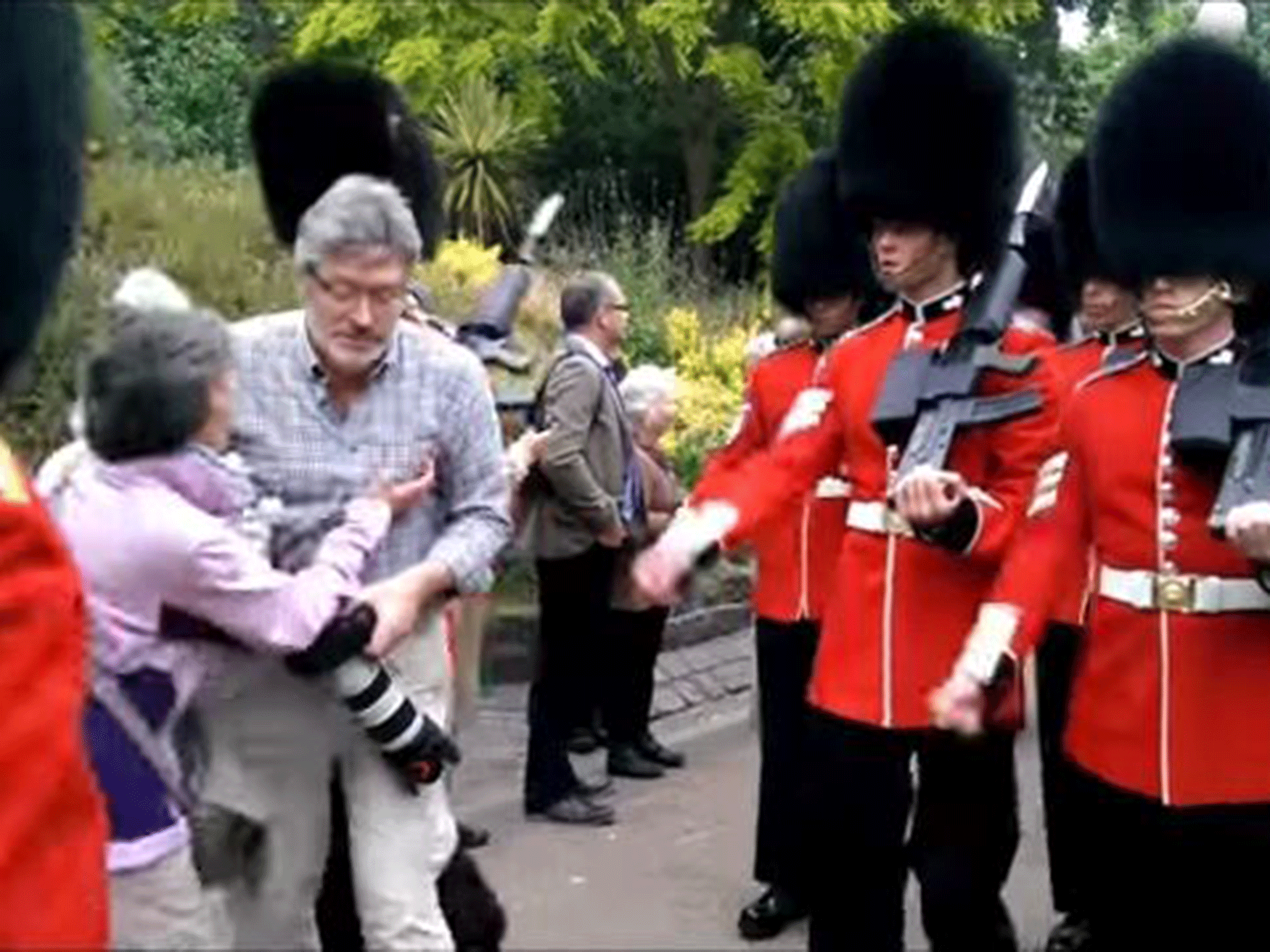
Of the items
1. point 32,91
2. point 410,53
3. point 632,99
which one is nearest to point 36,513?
point 32,91

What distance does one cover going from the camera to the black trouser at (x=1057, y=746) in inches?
249

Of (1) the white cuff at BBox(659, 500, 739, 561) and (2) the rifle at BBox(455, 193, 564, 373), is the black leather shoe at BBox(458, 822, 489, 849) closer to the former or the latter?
(2) the rifle at BBox(455, 193, 564, 373)

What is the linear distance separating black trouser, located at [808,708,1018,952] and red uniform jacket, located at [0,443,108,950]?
9.98 feet

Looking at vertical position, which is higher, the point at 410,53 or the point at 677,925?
the point at 410,53

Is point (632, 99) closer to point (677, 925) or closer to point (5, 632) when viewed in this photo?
point (677, 925)

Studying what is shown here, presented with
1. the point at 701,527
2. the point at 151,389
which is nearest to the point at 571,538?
the point at 701,527

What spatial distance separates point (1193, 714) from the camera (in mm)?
4711

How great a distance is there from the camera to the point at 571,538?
8039mm

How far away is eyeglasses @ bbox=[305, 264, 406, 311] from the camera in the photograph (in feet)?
15.1

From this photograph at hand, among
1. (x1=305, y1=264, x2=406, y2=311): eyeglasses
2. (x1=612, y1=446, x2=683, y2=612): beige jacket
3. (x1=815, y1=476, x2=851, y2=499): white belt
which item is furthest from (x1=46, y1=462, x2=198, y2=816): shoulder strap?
(x1=612, y1=446, x2=683, y2=612): beige jacket

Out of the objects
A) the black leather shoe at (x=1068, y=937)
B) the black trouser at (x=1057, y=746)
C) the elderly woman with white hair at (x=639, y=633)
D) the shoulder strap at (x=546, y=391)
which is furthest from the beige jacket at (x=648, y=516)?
the black leather shoe at (x=1068, y=937)

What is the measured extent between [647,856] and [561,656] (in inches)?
29.6

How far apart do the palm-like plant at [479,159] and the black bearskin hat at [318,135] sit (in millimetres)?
11203

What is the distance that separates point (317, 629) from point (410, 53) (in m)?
22.2
